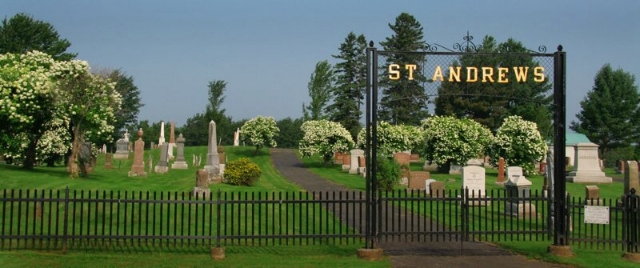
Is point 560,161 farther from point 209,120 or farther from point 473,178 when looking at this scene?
point 209,120

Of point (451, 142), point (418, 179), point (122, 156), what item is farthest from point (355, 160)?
point (122, 156)

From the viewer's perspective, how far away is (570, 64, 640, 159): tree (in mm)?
75312

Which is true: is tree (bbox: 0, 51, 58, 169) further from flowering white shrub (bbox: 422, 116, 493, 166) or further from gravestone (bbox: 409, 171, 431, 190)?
flowering white shrub (bbox: 422, 116, 493, 166)

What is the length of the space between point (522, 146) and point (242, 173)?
22658 mm

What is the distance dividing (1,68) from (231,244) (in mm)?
17936

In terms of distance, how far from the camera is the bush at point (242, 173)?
26.2m

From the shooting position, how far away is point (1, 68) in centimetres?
2561

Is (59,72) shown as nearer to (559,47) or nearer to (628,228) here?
(559,47)

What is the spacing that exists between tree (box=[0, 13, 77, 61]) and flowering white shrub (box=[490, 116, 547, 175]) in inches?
1922

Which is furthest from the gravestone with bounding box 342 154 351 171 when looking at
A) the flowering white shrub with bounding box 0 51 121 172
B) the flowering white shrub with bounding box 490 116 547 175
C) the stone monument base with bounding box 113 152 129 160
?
the flowering white shrub with bounding box 0 51 121 172

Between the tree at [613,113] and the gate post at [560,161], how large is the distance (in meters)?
68.4

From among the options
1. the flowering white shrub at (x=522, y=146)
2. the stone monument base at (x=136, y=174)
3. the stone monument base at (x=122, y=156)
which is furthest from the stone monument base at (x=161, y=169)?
the flowering white shrub at (x=522, y=146)

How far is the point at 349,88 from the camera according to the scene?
69750mm

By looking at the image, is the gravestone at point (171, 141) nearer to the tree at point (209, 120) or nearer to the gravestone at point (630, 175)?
the tree at point (209, 120)
